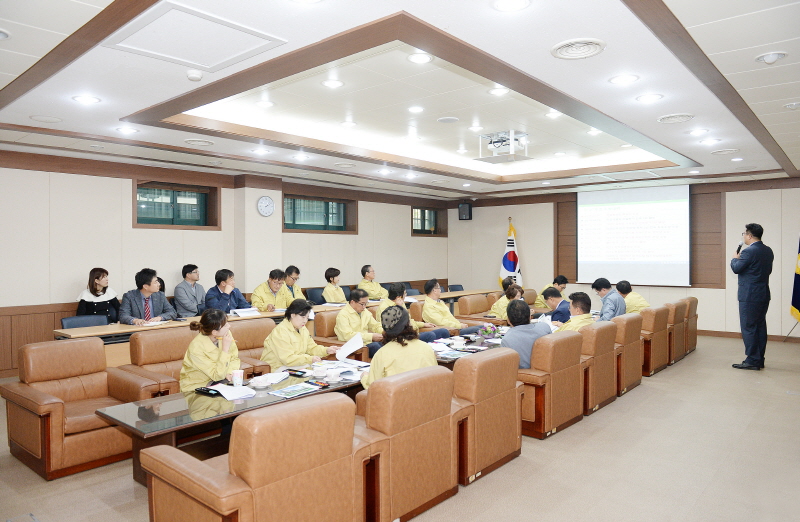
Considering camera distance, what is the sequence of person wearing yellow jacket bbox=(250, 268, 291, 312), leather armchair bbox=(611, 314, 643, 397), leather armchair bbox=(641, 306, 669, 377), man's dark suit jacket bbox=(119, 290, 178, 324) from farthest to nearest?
person wearing yellow jacket bbox=(250, 268, 291, 312) < leather armchair bbox=(641, 306, 669, 377) < man's dark suit jacket bbox=(119, 290, 178, 324) < leather armchair bbox=(611, 314, 643, 397)

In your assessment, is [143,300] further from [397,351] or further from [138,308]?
[397,351]

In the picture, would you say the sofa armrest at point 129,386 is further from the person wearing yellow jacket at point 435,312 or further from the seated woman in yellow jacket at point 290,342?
the person wearing yellow jacket at point 435,312

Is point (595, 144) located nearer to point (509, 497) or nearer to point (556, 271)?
point (556, 271)

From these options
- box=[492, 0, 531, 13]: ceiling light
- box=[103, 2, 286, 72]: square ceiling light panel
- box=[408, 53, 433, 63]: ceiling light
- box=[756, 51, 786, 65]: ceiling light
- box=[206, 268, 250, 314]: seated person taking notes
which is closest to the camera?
box=[492, 0, 531, 13]: ceiling light

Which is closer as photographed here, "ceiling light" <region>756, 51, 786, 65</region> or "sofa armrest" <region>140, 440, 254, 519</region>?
"sofa armrest" <region>140, 440, 254, 519</region>

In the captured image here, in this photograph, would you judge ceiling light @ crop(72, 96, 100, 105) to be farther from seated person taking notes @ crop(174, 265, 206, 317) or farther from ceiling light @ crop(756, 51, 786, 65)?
ceiling light @ crop(756, 51, 786, 65)

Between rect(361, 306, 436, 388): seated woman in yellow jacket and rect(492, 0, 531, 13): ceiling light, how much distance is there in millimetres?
1990

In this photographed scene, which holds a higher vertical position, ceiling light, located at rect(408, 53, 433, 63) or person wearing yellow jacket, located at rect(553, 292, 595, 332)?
ceiling light, located at rect(408, 53, 433, 63)

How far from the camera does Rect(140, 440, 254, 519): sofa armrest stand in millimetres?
2238

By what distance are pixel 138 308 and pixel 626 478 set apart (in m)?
5.79

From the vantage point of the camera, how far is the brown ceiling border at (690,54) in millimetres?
2836

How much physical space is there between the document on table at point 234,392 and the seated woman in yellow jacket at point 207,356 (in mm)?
276

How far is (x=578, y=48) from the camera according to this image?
11.2 feet

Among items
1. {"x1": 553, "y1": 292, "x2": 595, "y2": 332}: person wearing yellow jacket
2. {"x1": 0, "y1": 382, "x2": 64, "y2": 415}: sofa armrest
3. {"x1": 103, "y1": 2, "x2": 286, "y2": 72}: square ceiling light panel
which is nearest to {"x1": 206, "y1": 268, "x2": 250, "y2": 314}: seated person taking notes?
{"x1": 0, "y1": 382, "x2": 64, "y2": 415}: sofa armrest
